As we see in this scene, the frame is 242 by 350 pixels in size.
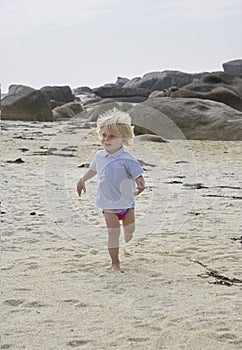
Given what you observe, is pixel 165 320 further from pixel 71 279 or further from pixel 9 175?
pixel 9 175

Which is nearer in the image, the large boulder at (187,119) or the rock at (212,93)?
the large boulder at (187,119)

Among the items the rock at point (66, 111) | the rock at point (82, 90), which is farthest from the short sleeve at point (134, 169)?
the rock at point (82, 90)

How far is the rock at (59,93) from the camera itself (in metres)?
31.0

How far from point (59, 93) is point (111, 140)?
90.1ft

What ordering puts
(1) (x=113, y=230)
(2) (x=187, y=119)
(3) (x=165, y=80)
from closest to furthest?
(1) (x=113, y=230) → (2) (x=187, y=119) → (3) (x=165, y=80)

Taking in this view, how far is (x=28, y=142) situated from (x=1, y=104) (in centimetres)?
851

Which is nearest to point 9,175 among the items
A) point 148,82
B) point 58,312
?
point 58,312

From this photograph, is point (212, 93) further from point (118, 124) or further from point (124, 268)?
point (124, 268)

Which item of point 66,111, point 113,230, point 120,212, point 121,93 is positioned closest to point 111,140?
point 120,212

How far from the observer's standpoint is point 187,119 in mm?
14656

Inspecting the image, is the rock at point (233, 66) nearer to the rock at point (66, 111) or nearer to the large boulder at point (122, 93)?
the large boulder at point (122, 93)

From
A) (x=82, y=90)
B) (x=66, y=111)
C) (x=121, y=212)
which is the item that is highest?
(x=121, y=212)

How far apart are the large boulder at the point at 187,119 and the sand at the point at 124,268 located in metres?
5.67

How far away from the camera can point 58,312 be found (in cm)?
341
